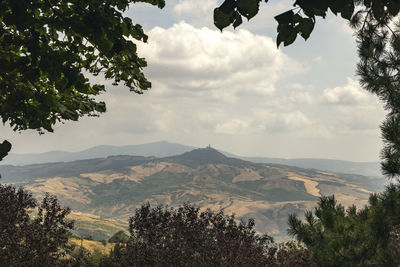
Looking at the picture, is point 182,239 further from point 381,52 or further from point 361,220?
point 381,52

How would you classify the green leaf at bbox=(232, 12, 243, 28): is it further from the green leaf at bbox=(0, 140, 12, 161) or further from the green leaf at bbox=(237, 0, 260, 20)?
the green leaf at bbox=(0, 140, 12, 161)

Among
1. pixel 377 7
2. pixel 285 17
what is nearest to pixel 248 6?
pixel 285 17

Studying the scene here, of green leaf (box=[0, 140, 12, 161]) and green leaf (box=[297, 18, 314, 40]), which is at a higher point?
green leaf (box=[297, 18, 314, 40])

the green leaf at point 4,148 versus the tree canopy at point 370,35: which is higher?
the tree canopy at point 370,35

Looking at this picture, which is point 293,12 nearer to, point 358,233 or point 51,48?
point 51,48

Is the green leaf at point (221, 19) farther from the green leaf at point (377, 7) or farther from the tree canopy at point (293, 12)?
the green leaf at point (377, 7)

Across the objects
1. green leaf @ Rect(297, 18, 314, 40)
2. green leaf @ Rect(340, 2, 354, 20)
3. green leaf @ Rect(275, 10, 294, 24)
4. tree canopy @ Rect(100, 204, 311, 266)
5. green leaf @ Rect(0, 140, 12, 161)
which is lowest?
tree canopy @ Rect(100, 204, 311, 266)

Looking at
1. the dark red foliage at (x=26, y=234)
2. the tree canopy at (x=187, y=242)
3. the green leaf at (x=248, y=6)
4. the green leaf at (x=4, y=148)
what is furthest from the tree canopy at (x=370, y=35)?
the dark red foliage at (x=26, y=234)

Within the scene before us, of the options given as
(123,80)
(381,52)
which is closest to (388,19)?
(381,52)

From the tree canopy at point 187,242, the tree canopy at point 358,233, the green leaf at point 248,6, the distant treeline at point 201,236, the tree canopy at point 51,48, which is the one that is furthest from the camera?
the tree canopy at point 187,242

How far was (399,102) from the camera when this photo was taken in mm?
9086

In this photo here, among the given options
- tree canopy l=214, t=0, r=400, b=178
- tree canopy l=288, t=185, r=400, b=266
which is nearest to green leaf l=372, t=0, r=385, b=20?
tree canopy l=214, t=0, r=400, b=178

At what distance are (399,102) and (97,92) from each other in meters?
7.83

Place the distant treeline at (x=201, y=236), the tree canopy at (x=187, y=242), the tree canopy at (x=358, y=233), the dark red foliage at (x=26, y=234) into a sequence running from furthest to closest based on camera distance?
the tree canopy at (x=187, y=242) → the dark red foliage at (x=26, y=234) → the distant treeline at (x=201, y=236) → the tree canopy at (x=358, y=233)
